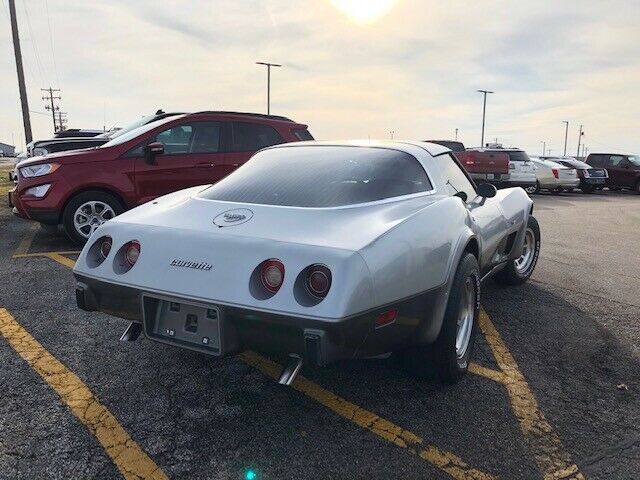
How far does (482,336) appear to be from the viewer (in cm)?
382

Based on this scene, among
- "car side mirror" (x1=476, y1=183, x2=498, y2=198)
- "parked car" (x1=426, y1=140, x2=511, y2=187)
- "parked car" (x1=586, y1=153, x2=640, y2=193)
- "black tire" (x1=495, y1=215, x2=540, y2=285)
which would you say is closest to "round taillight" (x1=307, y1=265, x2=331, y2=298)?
"car side mirror" (x1=476, y1=183, x2=498, y2=198)

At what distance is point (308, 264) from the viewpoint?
221 centimetres

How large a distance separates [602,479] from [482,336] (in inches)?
63.7

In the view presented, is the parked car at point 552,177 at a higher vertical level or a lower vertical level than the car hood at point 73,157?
lower

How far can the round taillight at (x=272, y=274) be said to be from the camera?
7.42 feet

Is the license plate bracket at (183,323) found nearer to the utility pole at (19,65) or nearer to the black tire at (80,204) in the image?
the black tire at (80,204)

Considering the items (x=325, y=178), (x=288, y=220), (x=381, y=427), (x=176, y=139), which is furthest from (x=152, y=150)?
(x=381, y=427)

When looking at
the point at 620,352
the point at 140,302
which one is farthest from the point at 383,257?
the point at 620,352

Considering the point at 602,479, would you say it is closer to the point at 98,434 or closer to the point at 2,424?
the point at 98,434

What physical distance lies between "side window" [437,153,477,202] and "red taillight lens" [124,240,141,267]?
1.96 metres

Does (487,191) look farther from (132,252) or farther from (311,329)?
(132,252)

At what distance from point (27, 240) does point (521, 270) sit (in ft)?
20.0

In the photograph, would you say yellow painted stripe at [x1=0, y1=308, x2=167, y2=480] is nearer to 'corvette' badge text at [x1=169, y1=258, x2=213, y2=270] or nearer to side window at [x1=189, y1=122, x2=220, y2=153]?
'corvette' badge text at [x1=169, y1=258, x2=213, y2=270]

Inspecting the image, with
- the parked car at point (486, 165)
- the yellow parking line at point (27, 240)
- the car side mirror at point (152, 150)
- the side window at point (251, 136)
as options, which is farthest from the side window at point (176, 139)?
the parked car at point (486, 165)
